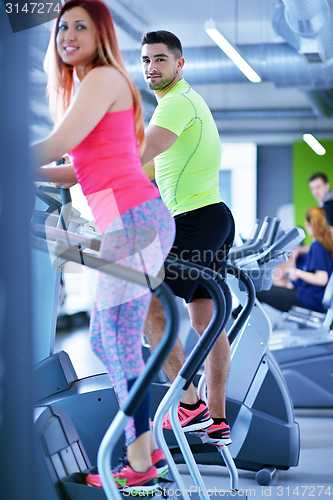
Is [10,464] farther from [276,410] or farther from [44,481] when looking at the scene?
[276,410]

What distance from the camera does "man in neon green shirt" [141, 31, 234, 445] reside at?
5.89 feet

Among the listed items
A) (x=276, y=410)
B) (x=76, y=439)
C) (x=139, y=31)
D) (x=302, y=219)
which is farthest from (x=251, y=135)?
(x=76, y=439)

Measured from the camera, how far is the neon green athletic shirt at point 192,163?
181 centimetres

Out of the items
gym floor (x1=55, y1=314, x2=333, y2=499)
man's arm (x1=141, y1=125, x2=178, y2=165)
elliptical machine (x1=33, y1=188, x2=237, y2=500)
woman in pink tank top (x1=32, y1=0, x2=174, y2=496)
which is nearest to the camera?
elliptical machine (x1=33, y1=188, x2=237, y2=500)

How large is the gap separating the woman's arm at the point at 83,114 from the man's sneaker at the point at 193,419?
105 centimetres

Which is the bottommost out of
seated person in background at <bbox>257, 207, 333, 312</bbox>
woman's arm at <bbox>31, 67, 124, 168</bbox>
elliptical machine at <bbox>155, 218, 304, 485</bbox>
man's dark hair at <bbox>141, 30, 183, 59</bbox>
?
elliptical machine at <bbox>155, 218, 304, 485</bbox>

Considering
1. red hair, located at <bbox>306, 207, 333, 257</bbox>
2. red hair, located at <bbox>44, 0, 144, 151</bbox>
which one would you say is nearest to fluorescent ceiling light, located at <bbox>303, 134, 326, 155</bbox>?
red hair, located at <bbox>306, 207, 333, 257</bbox>

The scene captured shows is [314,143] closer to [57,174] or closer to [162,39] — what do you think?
[162,39]

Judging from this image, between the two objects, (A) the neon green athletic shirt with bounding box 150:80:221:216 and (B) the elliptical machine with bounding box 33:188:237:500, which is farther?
(A) the neon green athletic shirt with bounding box 150:80:221:216

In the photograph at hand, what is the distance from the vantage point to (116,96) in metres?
1.27

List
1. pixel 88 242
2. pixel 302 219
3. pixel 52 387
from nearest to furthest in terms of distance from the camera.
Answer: pixel 88 242 → pixel 52 387 → pixel 302 219

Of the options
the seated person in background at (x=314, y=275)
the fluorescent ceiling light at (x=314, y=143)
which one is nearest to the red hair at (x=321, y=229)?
the seated person in background at (x=314, y=275)

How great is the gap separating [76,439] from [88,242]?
0.67m

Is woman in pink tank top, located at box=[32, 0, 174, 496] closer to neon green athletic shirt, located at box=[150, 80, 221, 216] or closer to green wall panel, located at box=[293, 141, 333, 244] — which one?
neon green athletic shirt, located at box=[150, 80, 221, 216]
